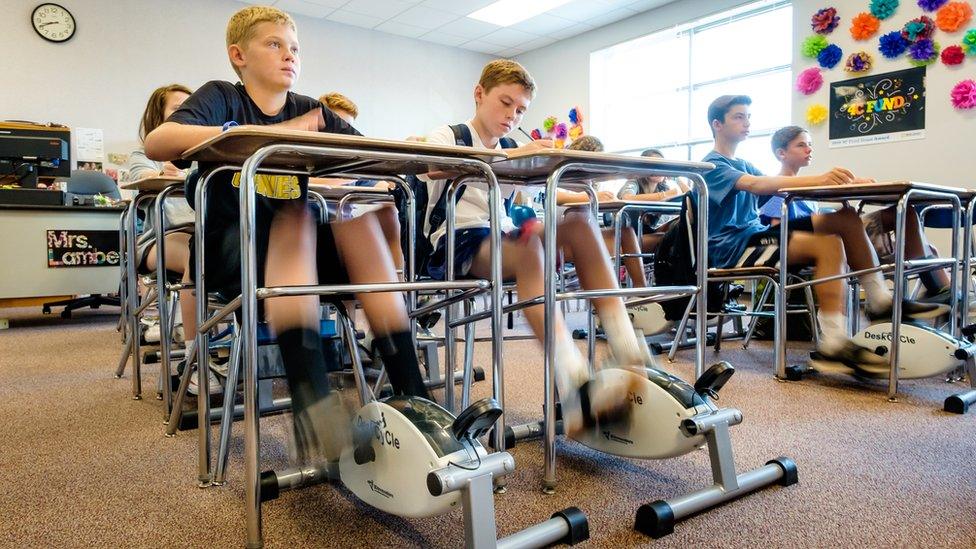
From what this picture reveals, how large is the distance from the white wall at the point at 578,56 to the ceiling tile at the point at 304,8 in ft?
7.86

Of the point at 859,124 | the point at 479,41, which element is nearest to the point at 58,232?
the point at 479,41

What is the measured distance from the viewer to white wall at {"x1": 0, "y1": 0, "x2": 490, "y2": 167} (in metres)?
4.96

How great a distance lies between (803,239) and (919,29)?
10.0ft

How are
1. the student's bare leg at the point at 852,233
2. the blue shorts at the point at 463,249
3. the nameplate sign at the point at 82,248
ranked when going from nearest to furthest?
the blue shorts at the point at 463,249
the student's bare leg at the point at 852,233
the nameplate sign at the point at 82,248

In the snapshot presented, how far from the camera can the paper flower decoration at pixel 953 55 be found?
4.14 m

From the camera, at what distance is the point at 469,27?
21.6ft

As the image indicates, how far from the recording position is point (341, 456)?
108 cm

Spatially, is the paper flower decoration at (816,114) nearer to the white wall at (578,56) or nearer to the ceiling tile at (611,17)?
the white wall at (578,56)

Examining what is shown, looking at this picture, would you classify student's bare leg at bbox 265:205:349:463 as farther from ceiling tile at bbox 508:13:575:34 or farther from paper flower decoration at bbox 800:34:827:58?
ceiling tile at bbox 508:13:575:34

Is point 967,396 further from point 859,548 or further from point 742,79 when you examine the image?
point 742,79

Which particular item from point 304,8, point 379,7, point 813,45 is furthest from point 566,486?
point 304,8

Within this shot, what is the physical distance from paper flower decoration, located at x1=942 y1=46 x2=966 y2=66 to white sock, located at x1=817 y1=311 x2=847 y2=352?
311 centimetres

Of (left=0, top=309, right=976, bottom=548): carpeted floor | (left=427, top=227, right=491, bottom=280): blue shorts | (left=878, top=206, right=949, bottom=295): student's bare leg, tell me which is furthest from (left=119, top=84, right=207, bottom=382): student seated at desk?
(left=878, top=206, right=949, bottom=295): student's bare leg

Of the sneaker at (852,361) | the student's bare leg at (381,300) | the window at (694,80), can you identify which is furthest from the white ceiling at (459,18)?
the student's bare leg at (381,300)
